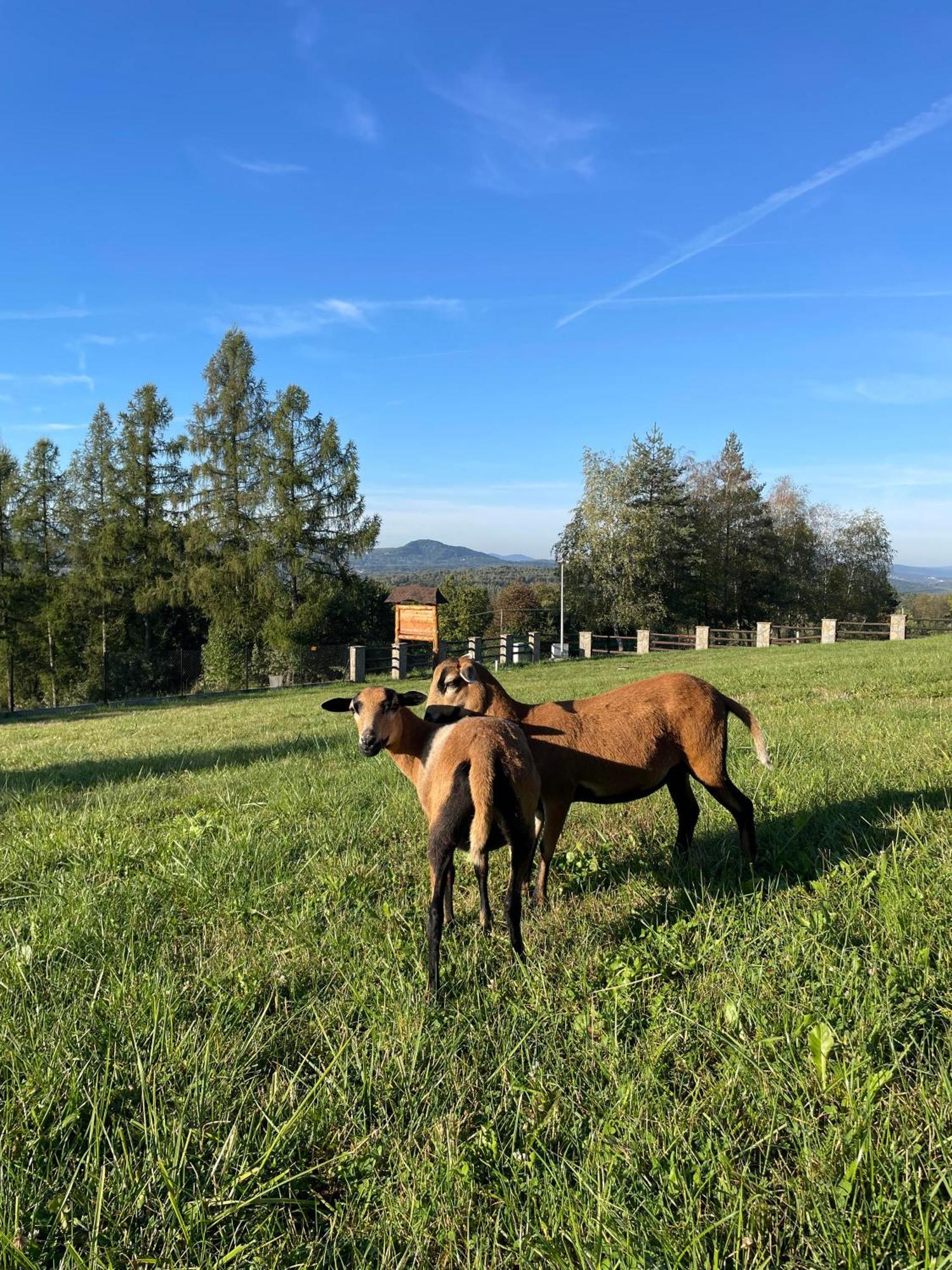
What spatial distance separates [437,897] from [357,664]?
25.8 metres

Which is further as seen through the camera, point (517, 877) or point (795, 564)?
point (795, 564)

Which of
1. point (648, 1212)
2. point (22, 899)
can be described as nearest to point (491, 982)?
point (648, 1212)

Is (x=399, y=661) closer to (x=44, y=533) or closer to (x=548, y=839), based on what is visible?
(x=548, y=839)

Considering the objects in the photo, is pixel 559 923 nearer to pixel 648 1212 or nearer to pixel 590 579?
pixel 648 1212

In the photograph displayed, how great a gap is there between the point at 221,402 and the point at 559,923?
44.7m

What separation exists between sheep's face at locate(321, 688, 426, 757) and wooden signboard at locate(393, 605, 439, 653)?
24915mm

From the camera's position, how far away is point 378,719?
4.19 metres

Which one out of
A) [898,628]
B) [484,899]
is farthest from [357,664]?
[898,628]

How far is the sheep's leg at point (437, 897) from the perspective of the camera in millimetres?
2904

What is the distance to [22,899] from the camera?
13.2ft

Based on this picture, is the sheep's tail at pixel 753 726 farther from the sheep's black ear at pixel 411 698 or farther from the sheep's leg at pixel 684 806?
the sheep's black ear at pixel 411 698

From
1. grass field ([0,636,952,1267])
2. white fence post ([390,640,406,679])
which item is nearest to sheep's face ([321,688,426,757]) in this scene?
grass field ([0,636,952,1267])

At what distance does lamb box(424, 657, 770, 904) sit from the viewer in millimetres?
4207

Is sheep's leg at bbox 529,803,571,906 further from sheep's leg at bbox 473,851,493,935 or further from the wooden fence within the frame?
the wooden fence
